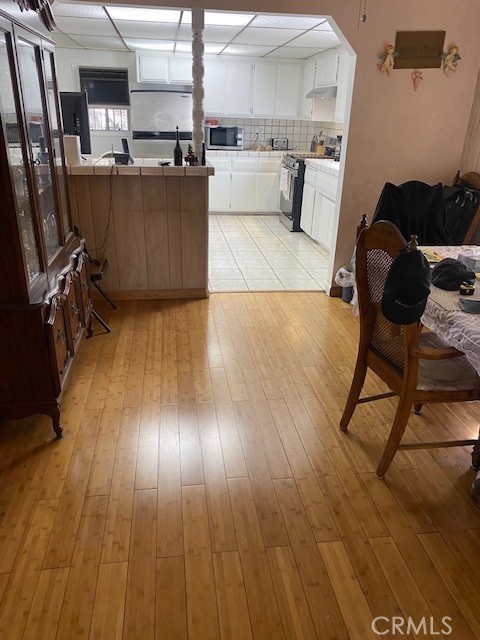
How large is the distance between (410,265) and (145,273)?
265cm

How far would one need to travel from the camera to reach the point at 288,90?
23.0 feet

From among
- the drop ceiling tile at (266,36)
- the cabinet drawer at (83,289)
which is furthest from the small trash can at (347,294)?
the drop ceiling tile at (266,36)

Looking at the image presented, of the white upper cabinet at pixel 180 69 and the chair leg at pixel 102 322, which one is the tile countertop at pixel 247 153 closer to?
the white upper cabinet at pixel 180 69

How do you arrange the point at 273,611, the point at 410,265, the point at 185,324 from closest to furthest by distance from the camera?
the point at 273,611
the point at 410,265
the point at 185,324

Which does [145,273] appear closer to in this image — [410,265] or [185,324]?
[185,324]

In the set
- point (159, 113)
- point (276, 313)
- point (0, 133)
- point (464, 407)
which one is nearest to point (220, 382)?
point (276, 313)

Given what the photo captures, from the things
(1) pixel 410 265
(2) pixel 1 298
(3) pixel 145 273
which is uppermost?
(1) pixel 410 265

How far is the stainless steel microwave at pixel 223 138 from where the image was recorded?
22.9 feet

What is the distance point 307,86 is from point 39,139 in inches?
211

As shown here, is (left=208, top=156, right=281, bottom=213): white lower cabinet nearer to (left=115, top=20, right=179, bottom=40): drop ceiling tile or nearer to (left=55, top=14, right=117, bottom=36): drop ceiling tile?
(left=115, top=20, right=179, bottom=40): drop ceiling tile

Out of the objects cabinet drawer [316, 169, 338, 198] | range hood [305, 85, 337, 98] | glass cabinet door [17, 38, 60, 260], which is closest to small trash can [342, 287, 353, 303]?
cabinet drawer [316, 169, 338, 198]

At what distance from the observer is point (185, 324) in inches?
141

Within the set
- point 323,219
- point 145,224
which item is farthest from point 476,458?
point 323,219

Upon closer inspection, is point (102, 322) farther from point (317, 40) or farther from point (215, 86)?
point (215, 86)
